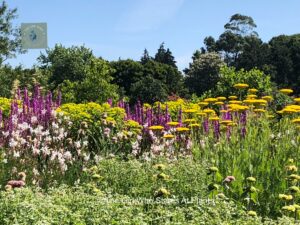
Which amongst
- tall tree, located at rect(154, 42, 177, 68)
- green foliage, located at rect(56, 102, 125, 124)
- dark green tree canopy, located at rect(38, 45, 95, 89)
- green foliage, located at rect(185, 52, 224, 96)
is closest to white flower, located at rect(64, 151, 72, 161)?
green foliage, located at rect(56, 102, 125, 124)

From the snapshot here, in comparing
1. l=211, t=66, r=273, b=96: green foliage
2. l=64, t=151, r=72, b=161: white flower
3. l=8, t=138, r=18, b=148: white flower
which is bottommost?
l=64, t=151, r=72, b=161: white flower

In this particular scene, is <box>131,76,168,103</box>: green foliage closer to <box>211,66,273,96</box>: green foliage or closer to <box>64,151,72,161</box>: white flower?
<box>211,66,273,96</box>: green foliage

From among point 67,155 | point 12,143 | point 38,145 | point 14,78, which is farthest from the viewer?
point 14,78

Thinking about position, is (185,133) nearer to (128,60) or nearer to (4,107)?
(4,107)

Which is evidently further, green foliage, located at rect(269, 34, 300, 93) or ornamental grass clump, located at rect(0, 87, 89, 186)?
green foliage, located at rect(269, 34, 300, 93)

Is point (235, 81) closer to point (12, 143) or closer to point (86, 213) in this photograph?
point (12, 143)

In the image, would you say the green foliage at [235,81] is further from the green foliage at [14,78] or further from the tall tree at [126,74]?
the tall tree at [126,74]

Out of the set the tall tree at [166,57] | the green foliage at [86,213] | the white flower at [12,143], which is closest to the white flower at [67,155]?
the white flower at [12,143]

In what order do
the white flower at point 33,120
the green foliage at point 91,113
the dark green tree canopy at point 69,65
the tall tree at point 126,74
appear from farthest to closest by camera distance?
the tall tree at point 126,74 → the dark green tree canopy at point 69,65 → the green foliage at point 91,113 → the white flower at point 33,120

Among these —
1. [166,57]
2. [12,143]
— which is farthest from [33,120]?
[166,57]

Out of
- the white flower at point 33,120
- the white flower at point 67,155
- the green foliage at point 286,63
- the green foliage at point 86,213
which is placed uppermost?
the green foliage at point 286,63

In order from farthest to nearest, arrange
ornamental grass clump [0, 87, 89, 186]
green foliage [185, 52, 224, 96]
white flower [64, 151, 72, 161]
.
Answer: green foliage [185, 52, 224, 96] < white flower [64, 151, 72, 161] < ornamental grass clump [0, 87, 89, 186]

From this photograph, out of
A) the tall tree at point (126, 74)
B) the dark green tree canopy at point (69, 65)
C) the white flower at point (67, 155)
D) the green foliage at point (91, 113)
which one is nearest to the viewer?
the white flower at point (67, 155)

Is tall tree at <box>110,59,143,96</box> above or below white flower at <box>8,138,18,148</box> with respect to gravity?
above
